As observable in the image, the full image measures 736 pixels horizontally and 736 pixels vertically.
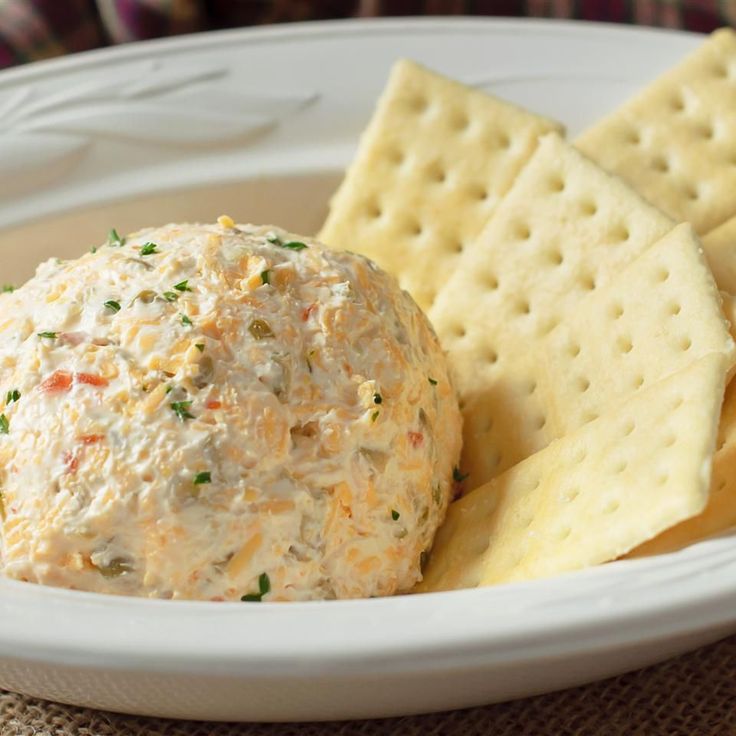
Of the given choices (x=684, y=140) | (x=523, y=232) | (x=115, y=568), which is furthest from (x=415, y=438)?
(x=684, y=140)

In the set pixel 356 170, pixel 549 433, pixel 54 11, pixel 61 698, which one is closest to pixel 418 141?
pixel 356 170

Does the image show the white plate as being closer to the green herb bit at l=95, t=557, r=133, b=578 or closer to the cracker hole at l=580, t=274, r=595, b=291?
the green herb bit at l=95, t=557, r=133, b=578

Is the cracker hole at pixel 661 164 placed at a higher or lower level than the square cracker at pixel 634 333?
higher

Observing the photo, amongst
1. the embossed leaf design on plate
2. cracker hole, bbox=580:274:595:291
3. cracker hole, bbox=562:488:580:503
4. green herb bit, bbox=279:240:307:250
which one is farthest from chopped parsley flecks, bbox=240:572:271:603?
the embossed leaf design on plate

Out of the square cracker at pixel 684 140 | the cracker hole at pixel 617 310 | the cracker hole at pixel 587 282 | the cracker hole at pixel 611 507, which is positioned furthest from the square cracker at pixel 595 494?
the square cracker at pixel 684 140

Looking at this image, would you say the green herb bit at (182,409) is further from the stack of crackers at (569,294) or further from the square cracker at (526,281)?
the square cracker at (526,281)

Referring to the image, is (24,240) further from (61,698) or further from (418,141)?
(61,698)
